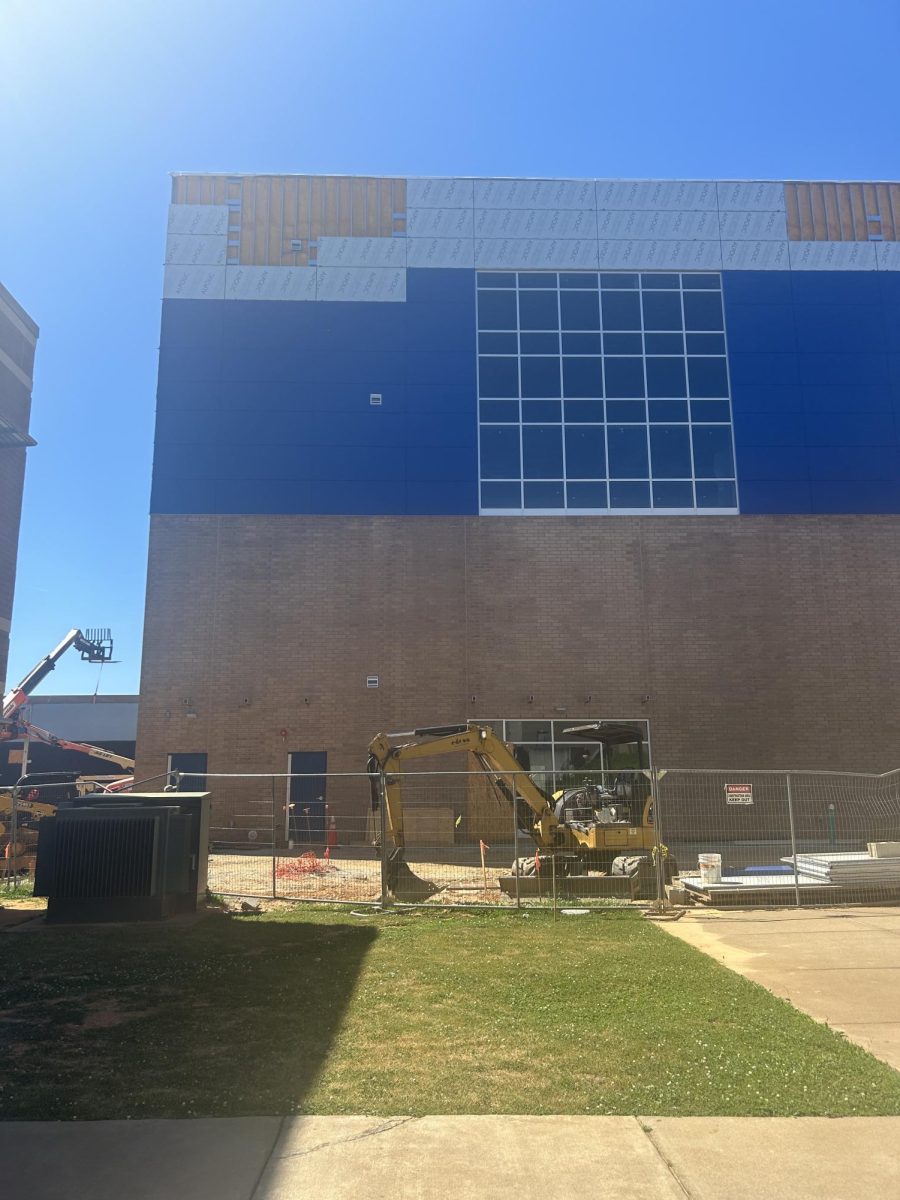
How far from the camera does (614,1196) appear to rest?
380cm

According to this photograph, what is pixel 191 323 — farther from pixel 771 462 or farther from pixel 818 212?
pixel 818 212

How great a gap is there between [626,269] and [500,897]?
21.8 metres

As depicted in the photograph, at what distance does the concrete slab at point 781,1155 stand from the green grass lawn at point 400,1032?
19 centimetres

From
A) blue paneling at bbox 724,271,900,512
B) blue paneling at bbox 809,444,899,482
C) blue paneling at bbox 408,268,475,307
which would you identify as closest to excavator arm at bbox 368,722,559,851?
blue paneling at bbox 724,271,900,512

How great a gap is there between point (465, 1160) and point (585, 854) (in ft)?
32.6

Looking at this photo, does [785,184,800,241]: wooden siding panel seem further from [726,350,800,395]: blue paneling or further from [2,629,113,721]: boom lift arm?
[2,629,113,721]: boom lift arm

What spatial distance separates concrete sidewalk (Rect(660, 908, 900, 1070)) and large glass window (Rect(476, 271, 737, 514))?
53.1ft

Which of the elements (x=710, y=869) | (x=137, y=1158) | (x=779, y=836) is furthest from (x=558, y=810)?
(x=779, y=836)

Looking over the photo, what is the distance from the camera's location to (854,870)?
41.5 ft

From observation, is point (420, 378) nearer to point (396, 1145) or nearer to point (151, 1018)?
point (151, 1018)

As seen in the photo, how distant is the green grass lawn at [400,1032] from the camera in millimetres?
4922

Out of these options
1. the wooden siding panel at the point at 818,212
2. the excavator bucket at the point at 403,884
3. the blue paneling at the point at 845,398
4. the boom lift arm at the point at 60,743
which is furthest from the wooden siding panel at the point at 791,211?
the boom lift arm at the point at 60,743

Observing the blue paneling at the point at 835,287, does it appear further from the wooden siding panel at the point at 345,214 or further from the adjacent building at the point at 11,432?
the adjacent building at the point at 11,432

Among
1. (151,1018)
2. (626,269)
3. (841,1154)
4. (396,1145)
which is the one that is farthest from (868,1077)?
(626,269)
